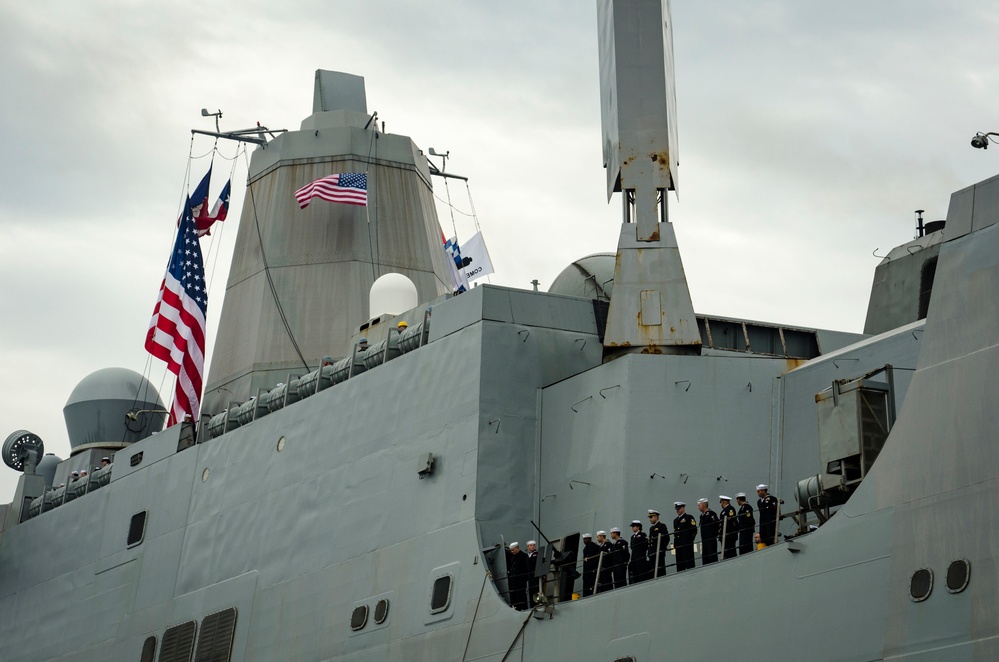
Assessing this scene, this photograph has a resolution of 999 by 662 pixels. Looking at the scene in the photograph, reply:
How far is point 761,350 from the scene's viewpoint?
1783cm

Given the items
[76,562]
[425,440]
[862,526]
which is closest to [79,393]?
[76,562]

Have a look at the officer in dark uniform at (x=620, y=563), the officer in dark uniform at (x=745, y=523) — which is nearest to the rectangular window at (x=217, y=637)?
the officer in dark uniform at (x=620, y=563)

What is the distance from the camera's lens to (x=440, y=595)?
15508 millimetres

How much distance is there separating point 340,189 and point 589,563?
34.1 feet

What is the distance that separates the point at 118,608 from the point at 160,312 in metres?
5.03

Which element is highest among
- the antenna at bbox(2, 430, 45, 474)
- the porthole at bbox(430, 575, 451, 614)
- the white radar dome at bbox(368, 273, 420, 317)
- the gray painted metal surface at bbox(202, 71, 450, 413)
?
the gray painted metal surface at bbox(202, 71, 450, 413)

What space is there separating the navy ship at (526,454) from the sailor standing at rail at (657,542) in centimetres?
28

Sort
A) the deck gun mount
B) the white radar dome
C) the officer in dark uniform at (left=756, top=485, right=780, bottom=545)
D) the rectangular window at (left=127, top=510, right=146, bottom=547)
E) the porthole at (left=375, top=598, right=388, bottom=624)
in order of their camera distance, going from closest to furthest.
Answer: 1. the officer in dark uniform at (left=756, top=485, right=780, bottom=545)
2. the deck gun mount
3. the porthole at (left=375, top=598, right=388, bottom=624)
4. the white radar dome
5. the rectangular window at (left=127, top=510, right=146, bottom=547)

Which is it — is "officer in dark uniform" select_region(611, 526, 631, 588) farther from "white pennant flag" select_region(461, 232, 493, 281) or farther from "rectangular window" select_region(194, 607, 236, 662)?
"white pennant flag" select_region(461, 232, 493, 281)

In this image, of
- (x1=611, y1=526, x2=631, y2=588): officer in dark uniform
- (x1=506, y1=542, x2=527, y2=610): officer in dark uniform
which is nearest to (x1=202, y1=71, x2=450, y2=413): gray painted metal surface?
(x1=506, y1=542, x2=527, y2=610): officer in dark uniform

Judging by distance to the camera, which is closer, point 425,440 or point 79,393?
point 425,440

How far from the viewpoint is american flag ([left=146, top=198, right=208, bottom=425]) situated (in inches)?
880

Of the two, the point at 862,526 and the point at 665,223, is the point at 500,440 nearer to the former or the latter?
the point at 665,223

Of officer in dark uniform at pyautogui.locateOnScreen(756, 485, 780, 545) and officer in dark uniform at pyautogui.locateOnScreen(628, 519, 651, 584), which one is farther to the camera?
officer in dark uniform at pyautogui.locateOnScreen(628, 519, 651, 584)
